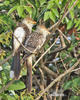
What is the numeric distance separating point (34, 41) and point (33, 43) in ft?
0.17

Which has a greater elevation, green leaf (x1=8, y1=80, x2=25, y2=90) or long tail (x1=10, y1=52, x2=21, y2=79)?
long tail (x1=10, y1=52, x2=21, y2=79)

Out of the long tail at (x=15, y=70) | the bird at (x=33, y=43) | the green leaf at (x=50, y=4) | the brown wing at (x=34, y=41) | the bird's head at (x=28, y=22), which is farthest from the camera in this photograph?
the bird's head at (x=28, y=22)

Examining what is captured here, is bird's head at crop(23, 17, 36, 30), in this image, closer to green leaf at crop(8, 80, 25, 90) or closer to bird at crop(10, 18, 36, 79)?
bird at crop(10, 18, 36, 79)

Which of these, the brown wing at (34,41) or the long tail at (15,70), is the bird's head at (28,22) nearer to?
the brown wing at (34,41)

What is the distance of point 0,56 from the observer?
3525mm

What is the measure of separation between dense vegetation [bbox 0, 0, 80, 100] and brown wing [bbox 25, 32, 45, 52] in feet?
0.42

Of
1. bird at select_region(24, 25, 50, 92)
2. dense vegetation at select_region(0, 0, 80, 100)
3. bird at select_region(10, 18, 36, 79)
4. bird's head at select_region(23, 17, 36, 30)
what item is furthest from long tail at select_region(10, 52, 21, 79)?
bird's head at select_region(23, 17, 36, 30)

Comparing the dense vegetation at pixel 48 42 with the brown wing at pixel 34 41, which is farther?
the brown wing at pixel 34 41

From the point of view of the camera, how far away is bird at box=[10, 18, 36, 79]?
3.38m

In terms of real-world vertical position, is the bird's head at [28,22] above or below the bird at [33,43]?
above

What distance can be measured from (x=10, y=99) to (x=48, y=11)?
1.26 metres

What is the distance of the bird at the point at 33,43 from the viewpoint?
3.71 meters

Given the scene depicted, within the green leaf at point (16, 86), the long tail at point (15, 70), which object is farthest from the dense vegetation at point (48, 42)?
the long tail at point (15, 70)

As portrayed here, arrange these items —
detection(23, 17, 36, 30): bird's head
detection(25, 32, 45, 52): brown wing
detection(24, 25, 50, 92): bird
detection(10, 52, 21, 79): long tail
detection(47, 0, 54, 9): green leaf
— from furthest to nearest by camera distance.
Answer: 1. detection(23, 17, 36, 30): bird's head
2. detection(25, 32, 45, 52): brown wing
3. detection(24, 25, 50, 92): bird
4. detection(10, 52, 21, 79): long tail
5. detection(47, 0, 54, 9): green leaf
